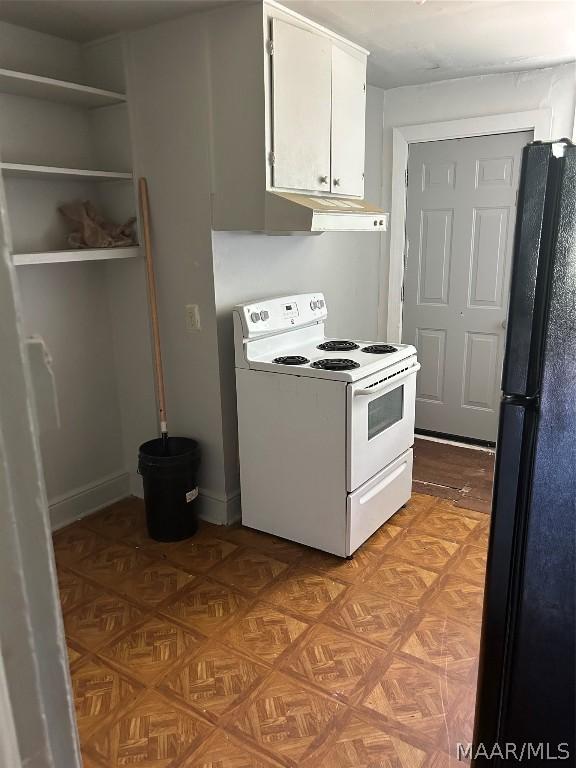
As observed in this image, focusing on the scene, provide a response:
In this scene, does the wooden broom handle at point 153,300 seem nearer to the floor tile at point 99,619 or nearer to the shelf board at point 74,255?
the shelf board at point 74,255

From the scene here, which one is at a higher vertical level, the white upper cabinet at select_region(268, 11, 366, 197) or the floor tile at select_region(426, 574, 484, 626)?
the white upper cabinet at select_region(268, 11, 366, 197)

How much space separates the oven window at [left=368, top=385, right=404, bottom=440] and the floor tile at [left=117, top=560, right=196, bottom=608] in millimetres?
1058

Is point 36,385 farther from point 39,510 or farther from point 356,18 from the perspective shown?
point 356,18

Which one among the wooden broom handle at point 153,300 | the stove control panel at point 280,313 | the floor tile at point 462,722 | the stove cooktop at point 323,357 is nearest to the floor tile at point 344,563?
the floor tile at point 462,722

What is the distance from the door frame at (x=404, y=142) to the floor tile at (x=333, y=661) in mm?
2436

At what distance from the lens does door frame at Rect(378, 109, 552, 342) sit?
3438 mm

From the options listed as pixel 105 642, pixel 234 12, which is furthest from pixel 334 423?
pixel 234 12

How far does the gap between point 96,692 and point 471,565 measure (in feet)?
5.37

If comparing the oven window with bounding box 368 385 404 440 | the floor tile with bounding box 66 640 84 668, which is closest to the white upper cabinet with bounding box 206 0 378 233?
the oven window with bounding box 368 385 404 440

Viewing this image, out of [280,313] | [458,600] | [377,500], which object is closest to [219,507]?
[377,500]

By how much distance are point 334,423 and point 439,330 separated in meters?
1.86

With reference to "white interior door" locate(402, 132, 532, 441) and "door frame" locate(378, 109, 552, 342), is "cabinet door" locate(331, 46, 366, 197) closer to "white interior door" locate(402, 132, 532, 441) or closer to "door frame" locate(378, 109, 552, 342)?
"door frame" locate(378, 109, 552, 342)

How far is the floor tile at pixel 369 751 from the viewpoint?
66.8 inches

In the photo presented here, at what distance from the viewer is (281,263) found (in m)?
3.15
